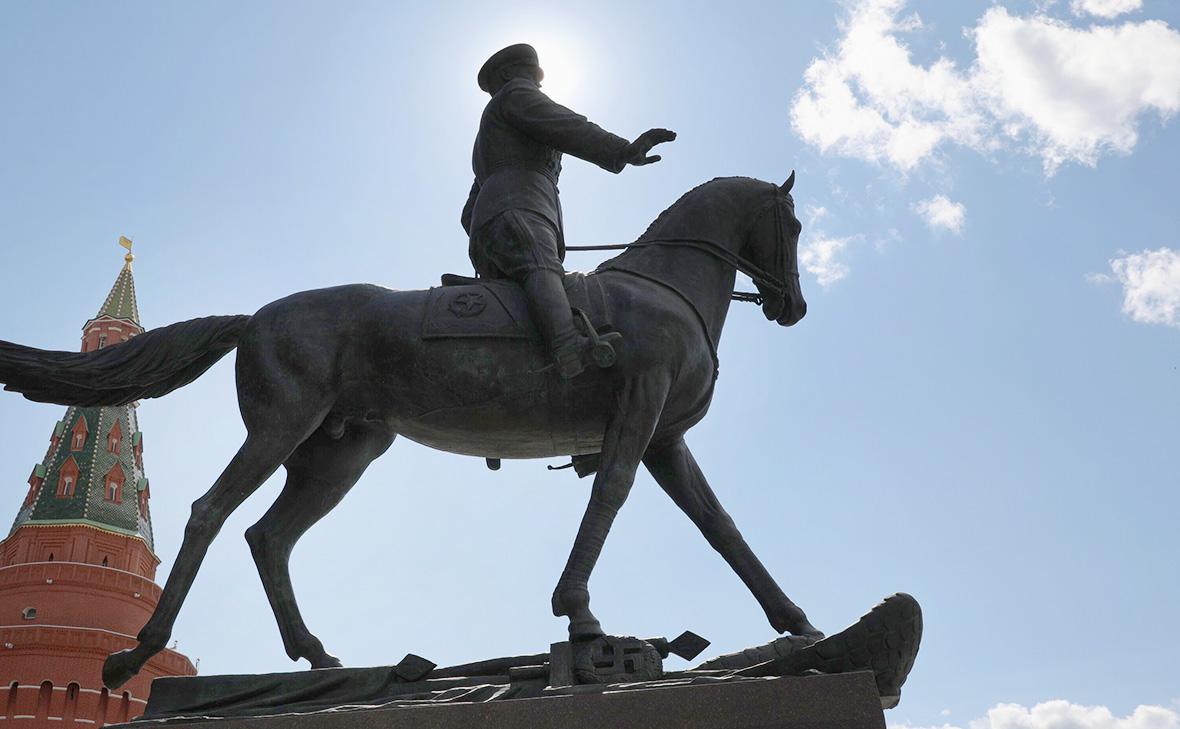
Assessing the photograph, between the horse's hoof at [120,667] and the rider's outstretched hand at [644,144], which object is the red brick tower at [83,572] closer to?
the horse's hoof at [120,667]

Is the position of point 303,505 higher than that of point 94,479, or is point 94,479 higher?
point 94,479

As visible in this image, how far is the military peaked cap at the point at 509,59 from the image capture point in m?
8.51

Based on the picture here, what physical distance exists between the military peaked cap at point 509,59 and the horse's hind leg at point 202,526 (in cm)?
313

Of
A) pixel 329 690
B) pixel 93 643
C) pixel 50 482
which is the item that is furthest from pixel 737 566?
pixel 50 482

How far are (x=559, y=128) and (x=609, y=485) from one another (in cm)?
253

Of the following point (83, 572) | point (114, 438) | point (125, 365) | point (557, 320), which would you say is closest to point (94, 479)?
point (114, 438)

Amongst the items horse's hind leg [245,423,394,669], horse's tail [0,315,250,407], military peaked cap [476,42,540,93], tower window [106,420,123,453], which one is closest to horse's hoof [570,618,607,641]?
horse's hind leg [245,423,394,669]

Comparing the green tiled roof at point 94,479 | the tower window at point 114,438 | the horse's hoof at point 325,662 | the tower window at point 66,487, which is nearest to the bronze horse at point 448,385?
the horse's hoof at point 325,662

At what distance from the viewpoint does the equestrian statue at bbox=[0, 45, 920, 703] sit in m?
7.07

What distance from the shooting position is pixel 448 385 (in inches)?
286

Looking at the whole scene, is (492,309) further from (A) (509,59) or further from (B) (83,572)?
(B) (83,572)

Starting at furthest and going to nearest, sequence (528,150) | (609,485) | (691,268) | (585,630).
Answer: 1. (528,150)
2. (691,268)
3. (609,485)
4. (585,630)

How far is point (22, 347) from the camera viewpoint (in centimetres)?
756

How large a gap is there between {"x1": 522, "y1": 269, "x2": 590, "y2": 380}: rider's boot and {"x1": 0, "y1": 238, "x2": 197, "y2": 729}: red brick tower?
42.4 m
